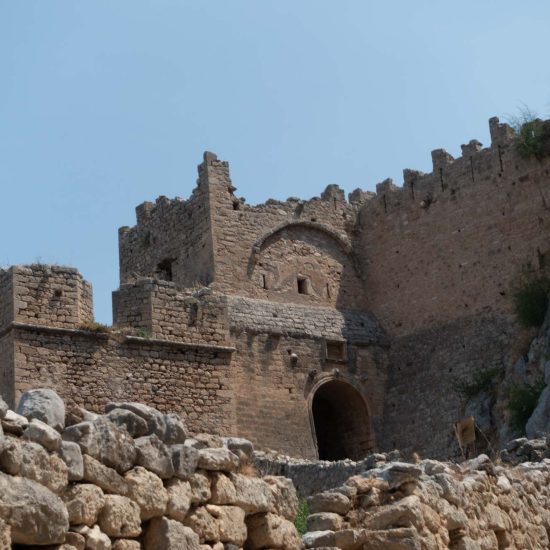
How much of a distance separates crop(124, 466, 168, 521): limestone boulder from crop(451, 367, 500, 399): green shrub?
16259mm

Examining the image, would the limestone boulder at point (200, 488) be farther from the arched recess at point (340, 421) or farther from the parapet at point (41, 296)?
the arched recess at point (340, 421)

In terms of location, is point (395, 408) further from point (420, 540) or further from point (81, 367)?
point (420, 540)

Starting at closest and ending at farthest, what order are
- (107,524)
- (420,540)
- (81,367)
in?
(107,524) < (420,540) < (81,367)

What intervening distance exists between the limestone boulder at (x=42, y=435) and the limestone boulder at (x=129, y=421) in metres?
0.58

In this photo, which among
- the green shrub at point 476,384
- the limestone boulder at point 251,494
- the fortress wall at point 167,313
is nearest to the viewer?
the limestone boulder at point 251,494

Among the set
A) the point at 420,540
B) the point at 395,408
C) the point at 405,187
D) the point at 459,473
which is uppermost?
the point at 405,187

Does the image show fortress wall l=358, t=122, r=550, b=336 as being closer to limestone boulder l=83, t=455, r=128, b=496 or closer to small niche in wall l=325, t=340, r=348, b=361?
small niche in wall l=325, t=340, r=348, b=361

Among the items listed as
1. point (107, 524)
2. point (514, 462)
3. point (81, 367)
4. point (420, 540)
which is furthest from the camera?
point (81, 367)

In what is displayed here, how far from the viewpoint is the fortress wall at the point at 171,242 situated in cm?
2303

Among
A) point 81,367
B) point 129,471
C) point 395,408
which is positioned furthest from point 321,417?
point 129,471

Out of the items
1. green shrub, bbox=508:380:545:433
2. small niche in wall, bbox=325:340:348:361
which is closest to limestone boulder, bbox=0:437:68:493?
green shrub, bbox=508:380:545:433

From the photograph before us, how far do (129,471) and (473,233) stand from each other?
1790 cm

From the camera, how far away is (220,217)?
2295 centimetres

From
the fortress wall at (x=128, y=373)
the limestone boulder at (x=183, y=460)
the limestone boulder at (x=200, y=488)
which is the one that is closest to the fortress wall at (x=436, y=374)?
the fortress wall at (x=128, y=373)
